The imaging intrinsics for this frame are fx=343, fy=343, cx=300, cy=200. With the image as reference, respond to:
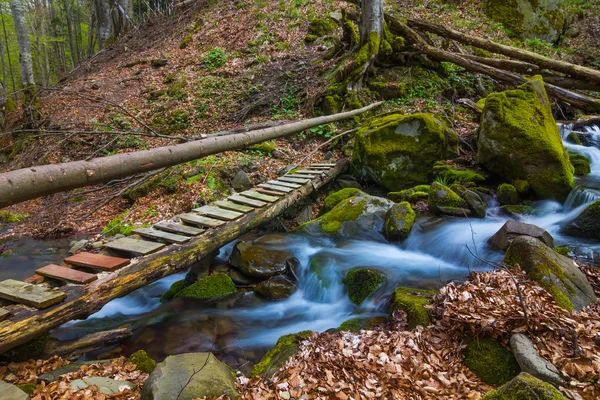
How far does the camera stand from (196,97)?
13.1 metres

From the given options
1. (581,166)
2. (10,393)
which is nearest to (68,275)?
(10,393)

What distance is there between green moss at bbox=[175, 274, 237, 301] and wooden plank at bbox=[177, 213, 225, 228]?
111 cm

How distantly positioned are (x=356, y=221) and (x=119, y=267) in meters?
4.31

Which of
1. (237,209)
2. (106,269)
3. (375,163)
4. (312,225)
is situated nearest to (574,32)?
(375,163)

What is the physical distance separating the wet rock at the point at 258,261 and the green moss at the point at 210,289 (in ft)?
1.09

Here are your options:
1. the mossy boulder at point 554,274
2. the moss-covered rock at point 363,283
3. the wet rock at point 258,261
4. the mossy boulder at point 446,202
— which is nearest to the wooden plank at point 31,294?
the wet rock at point 258,261

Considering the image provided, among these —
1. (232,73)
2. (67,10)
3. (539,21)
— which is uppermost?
(67,10)

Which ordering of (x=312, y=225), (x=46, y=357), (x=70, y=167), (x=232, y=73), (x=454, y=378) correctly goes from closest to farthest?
1. (x=70, y=167)
2. (x=454, y=378)
3. (x=46, y=357)
4. (x=312, y=225)
5. (x=232, y=73)

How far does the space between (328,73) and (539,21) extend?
11.2m

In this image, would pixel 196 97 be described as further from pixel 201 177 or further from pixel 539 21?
pixel 539 21

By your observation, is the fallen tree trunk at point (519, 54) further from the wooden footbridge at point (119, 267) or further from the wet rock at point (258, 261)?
the wet rock at point (258, 261)

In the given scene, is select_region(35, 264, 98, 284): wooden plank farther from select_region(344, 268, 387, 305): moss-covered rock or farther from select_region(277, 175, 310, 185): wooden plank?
select_region(277, 175, 310, 185): wooden plank

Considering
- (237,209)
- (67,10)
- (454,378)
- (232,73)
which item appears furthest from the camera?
(67,10)

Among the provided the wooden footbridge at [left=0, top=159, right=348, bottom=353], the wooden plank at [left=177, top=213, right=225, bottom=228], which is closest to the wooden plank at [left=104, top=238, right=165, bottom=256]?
the wooden footbridge at [left=0, top=159, right=348, bottom=353]
